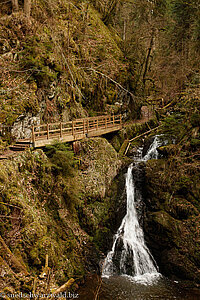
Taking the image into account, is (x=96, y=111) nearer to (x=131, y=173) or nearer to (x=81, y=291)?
(x=131, y=173)

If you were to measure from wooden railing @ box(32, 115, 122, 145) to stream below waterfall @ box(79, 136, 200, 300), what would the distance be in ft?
13.2

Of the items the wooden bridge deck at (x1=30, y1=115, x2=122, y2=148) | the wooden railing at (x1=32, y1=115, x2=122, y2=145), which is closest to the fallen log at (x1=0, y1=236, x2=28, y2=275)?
the wooden bridge deck at (x1=30, y1=115, x2=122, y2=148)

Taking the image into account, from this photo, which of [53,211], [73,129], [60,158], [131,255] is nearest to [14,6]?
[73,129]

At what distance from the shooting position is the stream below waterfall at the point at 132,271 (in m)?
7.92

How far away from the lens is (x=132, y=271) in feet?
30.9

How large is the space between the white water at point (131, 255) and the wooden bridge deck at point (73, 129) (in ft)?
16.1

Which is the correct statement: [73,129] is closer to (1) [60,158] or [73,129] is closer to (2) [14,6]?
(1) [60,158]

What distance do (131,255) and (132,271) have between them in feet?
2.29

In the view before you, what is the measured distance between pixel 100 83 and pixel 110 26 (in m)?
9.92

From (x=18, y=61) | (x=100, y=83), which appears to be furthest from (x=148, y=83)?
(x=18, y=61)

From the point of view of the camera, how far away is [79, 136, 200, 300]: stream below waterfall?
312 inches

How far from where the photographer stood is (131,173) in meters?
13.2

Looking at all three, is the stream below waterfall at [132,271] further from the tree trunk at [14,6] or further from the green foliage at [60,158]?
the tree trunk at [14,6]

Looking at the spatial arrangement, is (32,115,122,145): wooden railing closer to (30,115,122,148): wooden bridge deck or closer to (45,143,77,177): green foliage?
(30,115,122,148): wooden bridge deck
